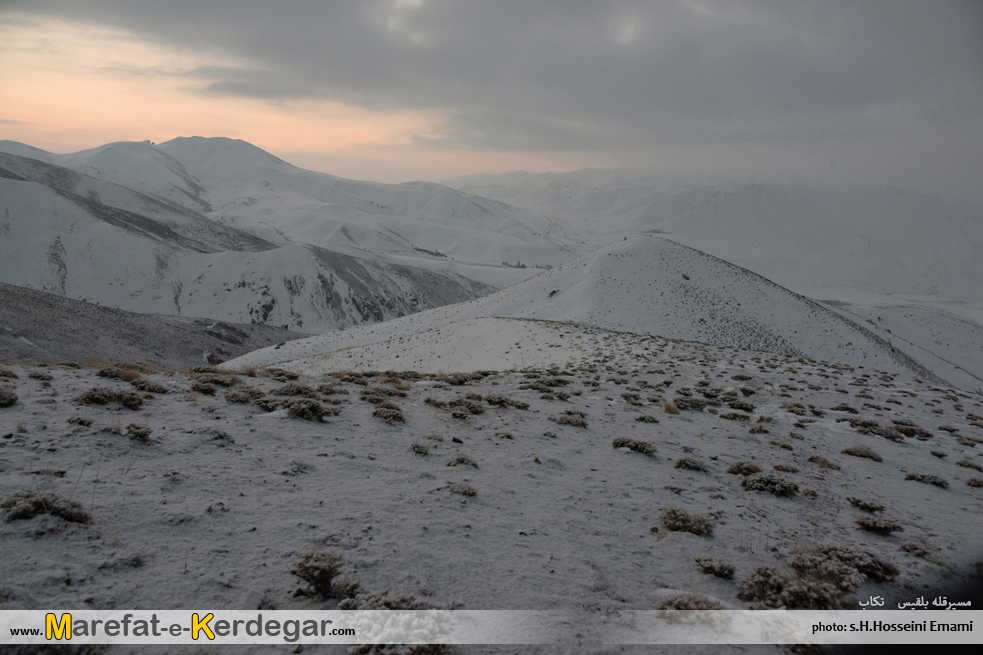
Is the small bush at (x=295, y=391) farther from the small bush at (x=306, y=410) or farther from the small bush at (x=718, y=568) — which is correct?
the small bush at (x=718, y=568)

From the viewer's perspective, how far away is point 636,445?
10.1 metres

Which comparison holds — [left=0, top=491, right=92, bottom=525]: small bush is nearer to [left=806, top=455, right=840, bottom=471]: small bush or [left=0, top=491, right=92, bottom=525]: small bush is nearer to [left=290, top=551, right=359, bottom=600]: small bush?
[left=290, top=551, right=359, bottom=600]: small bush

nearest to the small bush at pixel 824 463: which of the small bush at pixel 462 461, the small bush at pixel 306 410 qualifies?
the small bush at pixel 462 461

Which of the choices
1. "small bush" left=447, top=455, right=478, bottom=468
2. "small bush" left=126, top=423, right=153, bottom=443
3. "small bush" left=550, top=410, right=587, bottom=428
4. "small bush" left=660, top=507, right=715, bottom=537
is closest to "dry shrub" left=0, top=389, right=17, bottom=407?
"small bush" left=126, top=423, right=153, bottom=443

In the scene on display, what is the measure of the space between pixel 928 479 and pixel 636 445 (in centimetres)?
580

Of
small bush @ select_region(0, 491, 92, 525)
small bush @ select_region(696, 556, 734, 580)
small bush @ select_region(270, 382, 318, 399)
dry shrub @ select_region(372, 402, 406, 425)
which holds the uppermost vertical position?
small bush @ select_region(0, 491, 92, 525)

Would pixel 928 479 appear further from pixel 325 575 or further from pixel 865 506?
pixel 325 575

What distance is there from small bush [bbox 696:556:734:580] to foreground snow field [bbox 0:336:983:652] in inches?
1.4

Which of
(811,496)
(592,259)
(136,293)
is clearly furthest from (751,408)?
(136,293)

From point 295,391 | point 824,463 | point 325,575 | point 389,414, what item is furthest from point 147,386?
point 824,463

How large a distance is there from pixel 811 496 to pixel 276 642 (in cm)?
870

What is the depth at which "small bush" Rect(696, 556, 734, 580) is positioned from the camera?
18.8 ft

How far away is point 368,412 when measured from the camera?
1081cm

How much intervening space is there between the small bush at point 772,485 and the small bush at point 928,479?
3295mm
